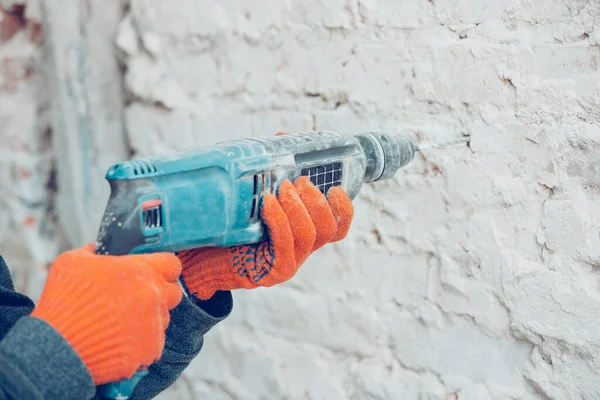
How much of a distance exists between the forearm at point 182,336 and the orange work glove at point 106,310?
197mm

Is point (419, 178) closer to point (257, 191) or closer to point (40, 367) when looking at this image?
point (257, 191)

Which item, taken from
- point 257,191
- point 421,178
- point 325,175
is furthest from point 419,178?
point 257,191

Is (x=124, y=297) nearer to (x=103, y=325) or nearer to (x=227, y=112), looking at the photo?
(x=103, y=325)

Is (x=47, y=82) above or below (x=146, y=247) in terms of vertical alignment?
above

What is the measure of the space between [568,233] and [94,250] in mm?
715

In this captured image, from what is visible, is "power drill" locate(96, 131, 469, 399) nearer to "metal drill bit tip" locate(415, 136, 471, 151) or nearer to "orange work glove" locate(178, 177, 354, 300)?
"orange work glove" locate(178, 177, 354, 300)

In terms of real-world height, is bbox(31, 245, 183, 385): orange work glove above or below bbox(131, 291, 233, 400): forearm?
above

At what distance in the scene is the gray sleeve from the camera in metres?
0.62

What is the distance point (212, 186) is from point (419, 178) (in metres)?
0.46

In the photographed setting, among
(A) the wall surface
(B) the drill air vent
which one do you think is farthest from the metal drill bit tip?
(B) the drill air vent

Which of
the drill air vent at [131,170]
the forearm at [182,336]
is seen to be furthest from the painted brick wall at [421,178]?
the drill air vent at [131,170]

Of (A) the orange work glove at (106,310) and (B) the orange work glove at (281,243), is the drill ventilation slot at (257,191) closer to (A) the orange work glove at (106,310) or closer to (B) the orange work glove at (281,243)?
(B) the orange work glove at (281,243)

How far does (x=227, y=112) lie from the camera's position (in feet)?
4.39

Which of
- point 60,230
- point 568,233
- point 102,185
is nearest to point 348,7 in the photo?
point 568,233
